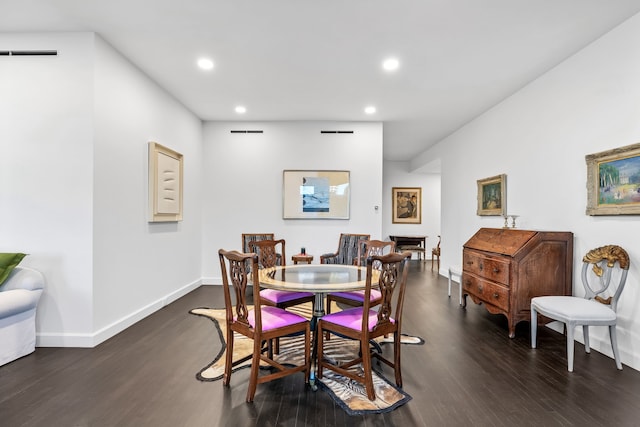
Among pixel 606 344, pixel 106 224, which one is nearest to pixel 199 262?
pixel 106 224

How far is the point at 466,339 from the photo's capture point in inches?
131

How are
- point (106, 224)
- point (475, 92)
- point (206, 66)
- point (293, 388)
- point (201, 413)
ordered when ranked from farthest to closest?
point (475, 92) < point (206, 66) < point (106, 224) < point (293, 388) < point (201, 413)

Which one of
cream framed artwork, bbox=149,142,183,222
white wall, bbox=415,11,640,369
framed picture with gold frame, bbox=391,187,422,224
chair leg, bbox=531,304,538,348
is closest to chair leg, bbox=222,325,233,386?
cream framed artwork, bbox=149,142,183,222

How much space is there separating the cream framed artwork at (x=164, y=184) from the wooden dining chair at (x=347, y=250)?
2400 millimetres

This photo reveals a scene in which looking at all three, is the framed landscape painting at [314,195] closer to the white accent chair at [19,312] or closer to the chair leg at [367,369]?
the white accent chair at [19,312]

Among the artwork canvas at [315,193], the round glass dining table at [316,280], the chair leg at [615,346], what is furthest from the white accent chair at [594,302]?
the artwork canvas at [315,193]

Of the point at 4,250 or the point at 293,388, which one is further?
the point at 4,250

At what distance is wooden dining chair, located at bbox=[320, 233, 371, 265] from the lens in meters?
5.27

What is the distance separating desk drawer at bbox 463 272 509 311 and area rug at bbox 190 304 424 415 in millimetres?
993

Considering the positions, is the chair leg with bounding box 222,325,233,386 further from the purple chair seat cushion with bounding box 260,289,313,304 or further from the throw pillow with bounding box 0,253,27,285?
the throw pillow with bounding box 0,253,27,285

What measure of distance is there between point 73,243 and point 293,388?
245cm

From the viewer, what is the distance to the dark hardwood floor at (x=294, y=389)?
77.5 inches

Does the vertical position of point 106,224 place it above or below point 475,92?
below

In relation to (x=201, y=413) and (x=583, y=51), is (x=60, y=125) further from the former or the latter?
(x=583, y=51)
